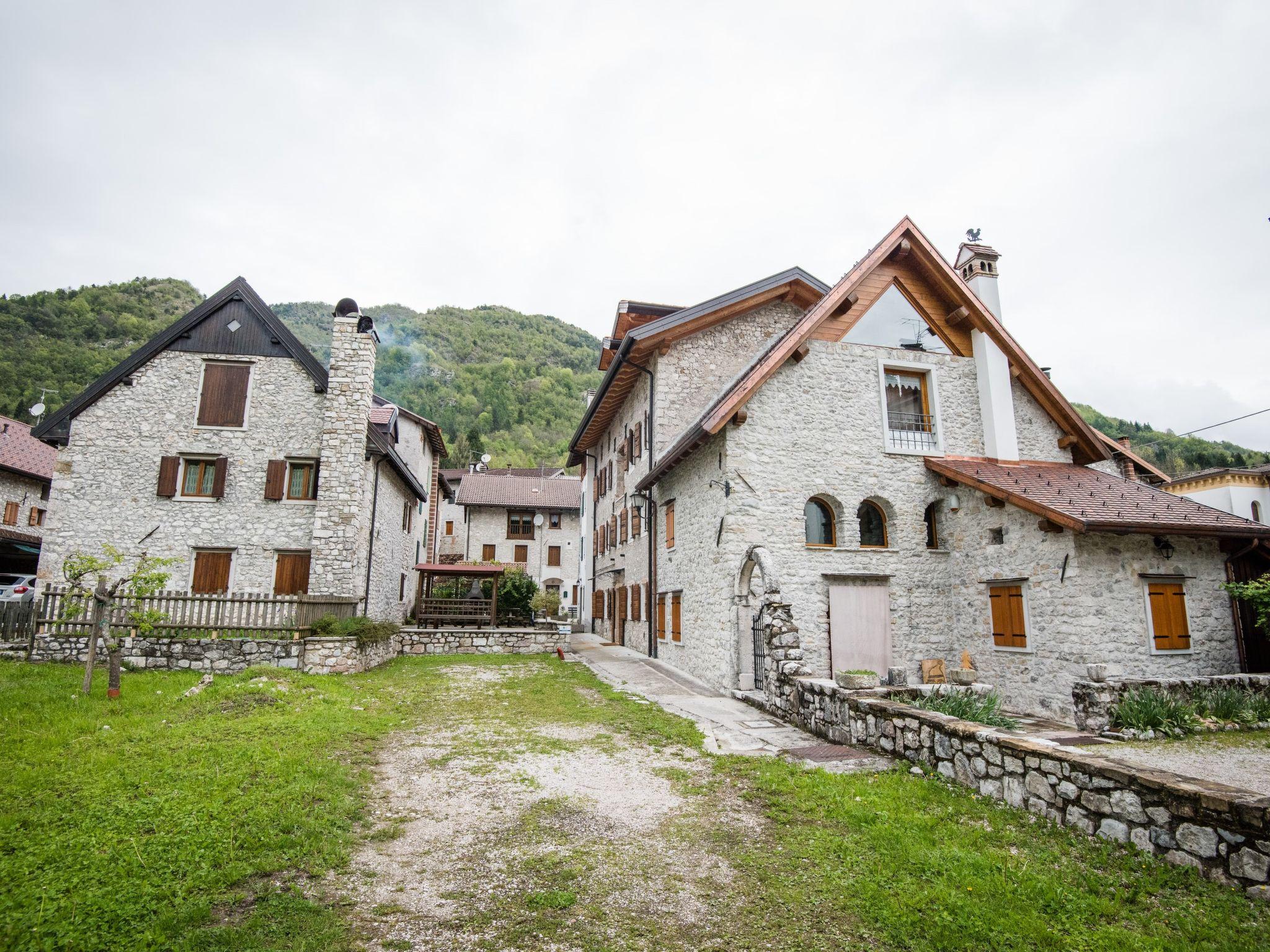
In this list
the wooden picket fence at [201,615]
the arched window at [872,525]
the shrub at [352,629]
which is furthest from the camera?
the shrub at [352,629]

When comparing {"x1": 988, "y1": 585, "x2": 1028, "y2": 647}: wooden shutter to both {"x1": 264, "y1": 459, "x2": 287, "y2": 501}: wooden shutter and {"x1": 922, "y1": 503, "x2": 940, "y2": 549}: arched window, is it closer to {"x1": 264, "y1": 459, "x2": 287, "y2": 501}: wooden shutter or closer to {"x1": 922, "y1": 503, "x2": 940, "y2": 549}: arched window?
{"x1": 922, "y1": 503, "x2": 940, "y2": 549}: arched window

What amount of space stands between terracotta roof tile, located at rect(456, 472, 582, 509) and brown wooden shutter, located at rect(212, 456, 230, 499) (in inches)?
915

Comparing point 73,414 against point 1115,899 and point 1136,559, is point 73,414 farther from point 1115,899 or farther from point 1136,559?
point 1136,559

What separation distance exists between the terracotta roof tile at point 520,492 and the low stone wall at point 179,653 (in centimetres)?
2774

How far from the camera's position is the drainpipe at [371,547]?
1942cm

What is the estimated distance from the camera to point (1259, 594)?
11297 mm

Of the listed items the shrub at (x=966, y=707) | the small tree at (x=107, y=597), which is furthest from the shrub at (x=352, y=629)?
the shrub at (x=966, y=707)

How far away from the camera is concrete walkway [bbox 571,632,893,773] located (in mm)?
8164

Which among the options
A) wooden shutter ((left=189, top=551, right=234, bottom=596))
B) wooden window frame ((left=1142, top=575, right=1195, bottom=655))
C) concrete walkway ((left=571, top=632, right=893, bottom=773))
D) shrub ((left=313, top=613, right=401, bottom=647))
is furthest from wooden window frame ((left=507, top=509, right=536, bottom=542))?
wooden window frame ((left=1142, top=575, right=1195, bottom=655))

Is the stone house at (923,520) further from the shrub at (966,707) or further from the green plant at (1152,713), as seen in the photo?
the shrub at (966,707)

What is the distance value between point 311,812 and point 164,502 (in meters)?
16.1

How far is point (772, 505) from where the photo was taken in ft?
45.5

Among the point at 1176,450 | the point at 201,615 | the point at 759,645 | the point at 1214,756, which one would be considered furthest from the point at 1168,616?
the point at 1176,450

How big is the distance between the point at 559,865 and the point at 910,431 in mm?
12893
